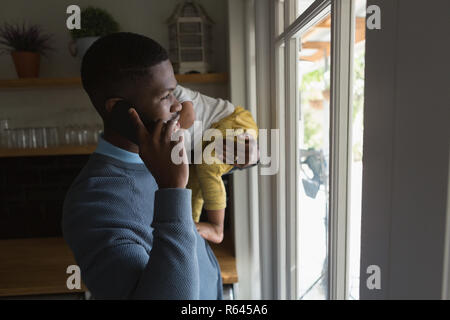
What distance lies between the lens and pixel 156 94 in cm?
41

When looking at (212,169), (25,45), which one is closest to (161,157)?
(212,169)

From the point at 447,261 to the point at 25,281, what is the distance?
1.11 meters

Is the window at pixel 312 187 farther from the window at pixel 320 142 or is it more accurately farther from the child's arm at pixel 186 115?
the child's arm at pixel 186 115

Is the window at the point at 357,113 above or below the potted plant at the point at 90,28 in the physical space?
below

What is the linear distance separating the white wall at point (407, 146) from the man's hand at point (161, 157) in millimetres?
222

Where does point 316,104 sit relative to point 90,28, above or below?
below

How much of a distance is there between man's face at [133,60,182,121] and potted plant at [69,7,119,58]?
299 millimetres

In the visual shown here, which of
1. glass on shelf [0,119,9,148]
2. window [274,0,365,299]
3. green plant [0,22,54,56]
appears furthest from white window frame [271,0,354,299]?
glass on shelf [0,119,9,148]

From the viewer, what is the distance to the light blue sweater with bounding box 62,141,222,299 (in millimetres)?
351

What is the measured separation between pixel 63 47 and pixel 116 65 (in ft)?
1.98

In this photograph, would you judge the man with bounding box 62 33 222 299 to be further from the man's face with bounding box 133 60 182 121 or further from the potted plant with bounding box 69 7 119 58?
the potted plant with bounding box 69 7 119 58

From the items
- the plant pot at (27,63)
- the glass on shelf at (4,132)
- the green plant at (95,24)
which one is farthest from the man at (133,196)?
the glass on shelf at (4,132)

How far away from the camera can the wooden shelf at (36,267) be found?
955 mm

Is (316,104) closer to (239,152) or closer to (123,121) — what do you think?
(239,152)
